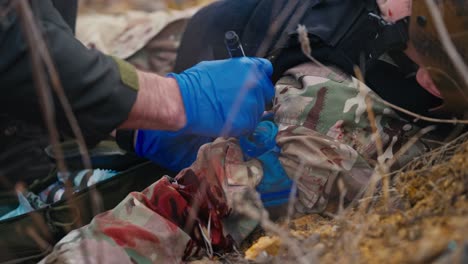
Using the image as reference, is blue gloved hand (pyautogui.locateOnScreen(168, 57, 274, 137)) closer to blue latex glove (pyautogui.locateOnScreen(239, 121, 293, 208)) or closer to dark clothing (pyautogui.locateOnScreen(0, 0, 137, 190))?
blue latex glove (pyautogui.locateOnScreen(239, 121, 293, 208))

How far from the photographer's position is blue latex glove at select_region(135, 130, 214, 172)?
1.74 meters

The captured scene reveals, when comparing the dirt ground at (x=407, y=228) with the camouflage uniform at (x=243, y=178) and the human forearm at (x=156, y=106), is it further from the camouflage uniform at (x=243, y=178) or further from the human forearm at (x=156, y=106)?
the human forearm at (x=156, y=106)

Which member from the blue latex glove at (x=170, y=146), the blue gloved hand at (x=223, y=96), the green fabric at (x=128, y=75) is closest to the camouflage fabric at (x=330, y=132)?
the blue gloved hand at (x=223, y=96)

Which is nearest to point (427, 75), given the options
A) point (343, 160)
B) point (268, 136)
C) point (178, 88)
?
point (343, 160)

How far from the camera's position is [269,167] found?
154cm

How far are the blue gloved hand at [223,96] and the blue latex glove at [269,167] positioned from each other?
5 cm

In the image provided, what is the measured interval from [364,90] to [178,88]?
0.50 metres

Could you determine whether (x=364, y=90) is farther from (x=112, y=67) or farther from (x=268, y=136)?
(x=112, y=67)

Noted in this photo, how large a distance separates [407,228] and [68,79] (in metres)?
0.75

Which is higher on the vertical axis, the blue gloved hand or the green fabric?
the green fabric

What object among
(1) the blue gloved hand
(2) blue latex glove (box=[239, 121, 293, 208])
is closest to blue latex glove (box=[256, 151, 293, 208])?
(2) blue latex glove (box=[239, 121, 293, 208])

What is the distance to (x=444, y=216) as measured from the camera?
0.95m

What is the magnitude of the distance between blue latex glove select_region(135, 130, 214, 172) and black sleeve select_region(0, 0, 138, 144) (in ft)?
1.31

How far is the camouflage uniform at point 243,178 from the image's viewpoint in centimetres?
135
